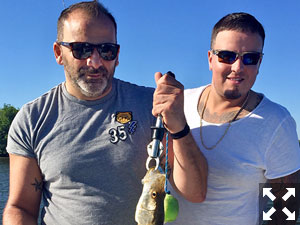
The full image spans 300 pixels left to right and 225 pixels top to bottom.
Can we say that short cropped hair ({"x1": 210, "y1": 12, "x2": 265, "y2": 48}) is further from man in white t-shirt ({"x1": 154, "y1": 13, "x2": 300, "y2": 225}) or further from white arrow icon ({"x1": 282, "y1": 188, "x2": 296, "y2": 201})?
white arrow icon ({"x1": 282, "y1": 188, "x2": 296, "y2": 201})

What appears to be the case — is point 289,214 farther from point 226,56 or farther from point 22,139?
point 22,139

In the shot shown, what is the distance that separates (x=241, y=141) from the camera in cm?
307

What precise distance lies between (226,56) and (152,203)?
5.36ft

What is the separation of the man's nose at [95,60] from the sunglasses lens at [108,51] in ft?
0.11

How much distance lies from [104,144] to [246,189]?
1.34 metres

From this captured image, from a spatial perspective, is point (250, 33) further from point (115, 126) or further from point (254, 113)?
point (115, 126)

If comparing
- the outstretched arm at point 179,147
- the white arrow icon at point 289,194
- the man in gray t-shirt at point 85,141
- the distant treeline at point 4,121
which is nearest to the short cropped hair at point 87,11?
the man in gray t-shirt at point 85,141

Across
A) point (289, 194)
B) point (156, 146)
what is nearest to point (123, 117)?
point (156, 146)

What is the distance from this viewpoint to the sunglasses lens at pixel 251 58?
3.07 metres

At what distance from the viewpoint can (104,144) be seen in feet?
9.57

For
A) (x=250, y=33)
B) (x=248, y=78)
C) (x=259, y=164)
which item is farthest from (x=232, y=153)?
(x=250, y=33)

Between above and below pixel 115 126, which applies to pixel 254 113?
above

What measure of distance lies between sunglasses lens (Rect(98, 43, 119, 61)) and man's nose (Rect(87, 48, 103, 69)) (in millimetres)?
34

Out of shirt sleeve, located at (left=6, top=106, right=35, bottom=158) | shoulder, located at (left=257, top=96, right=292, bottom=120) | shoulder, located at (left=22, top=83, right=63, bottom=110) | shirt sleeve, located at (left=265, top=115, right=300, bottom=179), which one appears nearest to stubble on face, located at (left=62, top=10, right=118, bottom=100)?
shoulder, located at (left=22, top=83, right=63, bottom=110)
